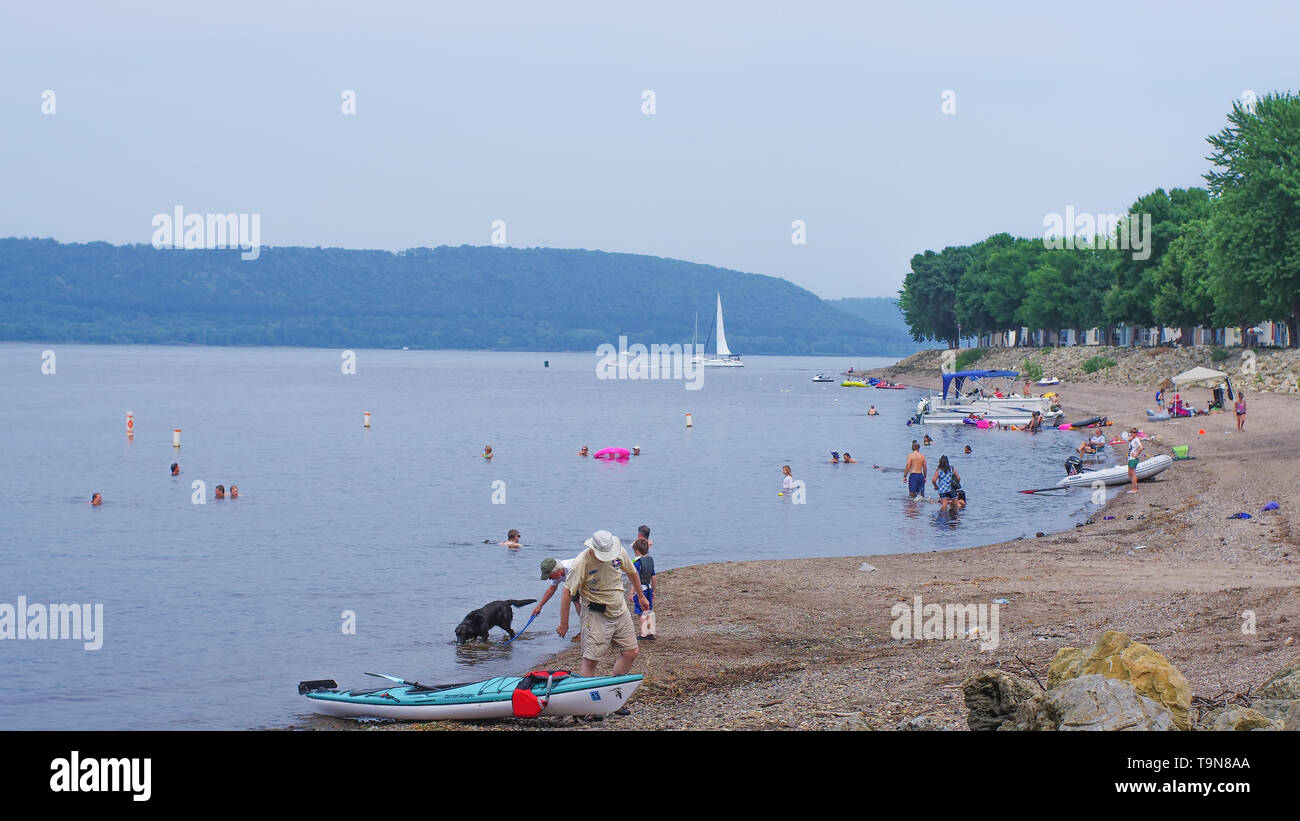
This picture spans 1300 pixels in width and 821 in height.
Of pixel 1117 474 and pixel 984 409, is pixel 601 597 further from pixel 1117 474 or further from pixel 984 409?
pixel 984 409

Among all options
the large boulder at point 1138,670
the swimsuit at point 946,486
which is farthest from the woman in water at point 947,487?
the large boulder at point 1138,670

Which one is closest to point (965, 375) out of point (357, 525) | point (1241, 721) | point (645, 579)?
point (357, 525)

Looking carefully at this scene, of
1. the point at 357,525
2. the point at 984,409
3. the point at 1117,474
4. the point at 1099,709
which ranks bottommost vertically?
the point at 357,525

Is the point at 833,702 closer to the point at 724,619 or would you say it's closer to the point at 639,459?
the point at 724,619

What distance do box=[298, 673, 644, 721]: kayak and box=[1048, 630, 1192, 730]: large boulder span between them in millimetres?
4885

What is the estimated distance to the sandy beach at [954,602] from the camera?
1419 cm

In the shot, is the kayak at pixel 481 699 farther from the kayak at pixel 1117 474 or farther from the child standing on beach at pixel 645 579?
the kayak at pixel 1117 474

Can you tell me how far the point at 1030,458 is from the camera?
55750 mm

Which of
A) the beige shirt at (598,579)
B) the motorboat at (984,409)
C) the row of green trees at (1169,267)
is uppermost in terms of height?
the row of green trees at (1169,267)

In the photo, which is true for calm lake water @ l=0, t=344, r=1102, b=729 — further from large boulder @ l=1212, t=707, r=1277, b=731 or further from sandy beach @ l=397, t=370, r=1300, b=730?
large boulder @ l=1212, t=707, r=1277, b=731

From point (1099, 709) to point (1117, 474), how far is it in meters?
34.0

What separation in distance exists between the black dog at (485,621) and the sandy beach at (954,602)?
174cm

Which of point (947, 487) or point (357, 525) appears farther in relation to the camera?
point (947, 487)

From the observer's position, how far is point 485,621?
20.4 metres
